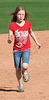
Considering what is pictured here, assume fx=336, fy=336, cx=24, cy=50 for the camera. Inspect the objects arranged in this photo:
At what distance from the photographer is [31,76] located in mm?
9609

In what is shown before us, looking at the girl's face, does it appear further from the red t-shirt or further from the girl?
the red t-shirt

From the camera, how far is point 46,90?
8016 mm

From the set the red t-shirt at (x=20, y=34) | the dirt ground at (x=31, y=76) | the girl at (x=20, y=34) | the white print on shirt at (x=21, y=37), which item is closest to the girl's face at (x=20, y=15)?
the girl at (x=20, y=34)

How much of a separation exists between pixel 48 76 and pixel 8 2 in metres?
23.2

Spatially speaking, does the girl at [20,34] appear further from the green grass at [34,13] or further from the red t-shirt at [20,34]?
the green grass at [34,13]

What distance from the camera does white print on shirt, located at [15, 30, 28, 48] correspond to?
757 centimetres

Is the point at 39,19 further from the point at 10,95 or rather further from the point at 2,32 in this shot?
the point at 10,95

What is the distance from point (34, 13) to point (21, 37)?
18034mm

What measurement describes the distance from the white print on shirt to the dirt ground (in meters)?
1.17

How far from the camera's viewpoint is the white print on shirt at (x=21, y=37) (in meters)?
7.57

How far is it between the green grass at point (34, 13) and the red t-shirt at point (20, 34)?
10.5m

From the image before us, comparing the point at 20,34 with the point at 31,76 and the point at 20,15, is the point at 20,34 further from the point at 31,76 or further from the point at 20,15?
the point at 31,76

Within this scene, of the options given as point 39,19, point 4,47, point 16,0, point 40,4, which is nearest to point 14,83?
point 4,47

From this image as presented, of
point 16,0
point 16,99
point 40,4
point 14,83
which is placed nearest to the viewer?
point 16,99
